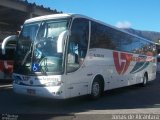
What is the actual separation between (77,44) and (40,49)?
4.49ft

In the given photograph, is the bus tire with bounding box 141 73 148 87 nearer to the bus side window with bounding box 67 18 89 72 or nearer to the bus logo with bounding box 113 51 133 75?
the bus logo with bounding box 113 51 133 75

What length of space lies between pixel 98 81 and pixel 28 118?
16.6ft

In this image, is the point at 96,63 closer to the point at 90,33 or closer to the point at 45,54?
the point at 90,33

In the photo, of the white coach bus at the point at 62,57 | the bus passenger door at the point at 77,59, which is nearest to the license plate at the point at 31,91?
the white coach bus at the point at 62,57

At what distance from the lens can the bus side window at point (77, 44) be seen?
1266cm

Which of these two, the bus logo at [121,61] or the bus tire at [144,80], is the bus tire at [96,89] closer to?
the bus logo at [121,61]

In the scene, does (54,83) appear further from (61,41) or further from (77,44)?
(77,44)

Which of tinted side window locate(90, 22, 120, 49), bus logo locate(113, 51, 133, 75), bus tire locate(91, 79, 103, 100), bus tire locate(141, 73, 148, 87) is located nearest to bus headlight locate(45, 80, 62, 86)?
bus tire locate(91, 79, 103, 100)

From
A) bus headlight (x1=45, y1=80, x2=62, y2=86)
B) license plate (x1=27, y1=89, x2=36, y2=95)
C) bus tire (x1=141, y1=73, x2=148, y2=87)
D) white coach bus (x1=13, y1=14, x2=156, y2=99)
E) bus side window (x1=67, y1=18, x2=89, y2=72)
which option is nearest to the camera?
bus headlight (x1=45, y1=80, x2=62, y2=86)

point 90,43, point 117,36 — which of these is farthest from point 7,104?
point 117,36

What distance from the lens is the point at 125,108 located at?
12.6m

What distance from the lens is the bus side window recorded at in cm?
1266

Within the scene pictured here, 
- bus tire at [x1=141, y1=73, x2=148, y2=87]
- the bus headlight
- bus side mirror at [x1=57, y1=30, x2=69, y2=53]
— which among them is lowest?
bus tire at [x1=141, y1=73, x2=148, y2=87]

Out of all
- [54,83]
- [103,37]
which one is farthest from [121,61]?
[54,83]
